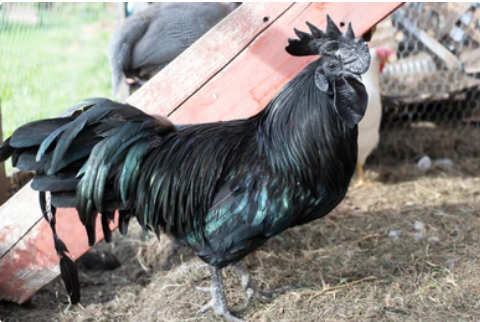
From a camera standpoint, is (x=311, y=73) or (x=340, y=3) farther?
(x=340, y=3)

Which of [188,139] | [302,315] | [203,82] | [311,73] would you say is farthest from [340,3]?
[302,315]

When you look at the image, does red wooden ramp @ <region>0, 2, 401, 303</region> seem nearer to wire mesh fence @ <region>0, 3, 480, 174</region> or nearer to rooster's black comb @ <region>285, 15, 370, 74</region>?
rooster's black comb @ <region>285, 15, 370, 74</region>

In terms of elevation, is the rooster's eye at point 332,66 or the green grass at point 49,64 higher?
the rooster's eye at point 332,66

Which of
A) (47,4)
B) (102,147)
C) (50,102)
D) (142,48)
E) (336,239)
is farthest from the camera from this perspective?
(50,102)

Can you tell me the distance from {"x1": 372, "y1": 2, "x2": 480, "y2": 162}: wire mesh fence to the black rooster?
349cm

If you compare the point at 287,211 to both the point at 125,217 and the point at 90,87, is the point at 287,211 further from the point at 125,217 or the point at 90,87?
the point at 90,87

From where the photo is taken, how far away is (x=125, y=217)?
2.72 m

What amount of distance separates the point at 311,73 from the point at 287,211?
0.72 m

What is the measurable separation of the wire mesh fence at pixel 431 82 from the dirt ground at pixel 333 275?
135 cm

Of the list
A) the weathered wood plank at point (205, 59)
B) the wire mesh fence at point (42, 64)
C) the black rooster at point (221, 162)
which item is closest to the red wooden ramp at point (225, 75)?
the weathered wood plank at point (205, 59)

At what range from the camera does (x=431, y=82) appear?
19.2 feet

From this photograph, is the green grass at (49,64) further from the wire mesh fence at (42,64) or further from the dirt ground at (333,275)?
the dirt ground at (333,275)

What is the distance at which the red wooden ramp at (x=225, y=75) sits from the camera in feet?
9.78

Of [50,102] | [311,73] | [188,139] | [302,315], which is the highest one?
[311,73]
